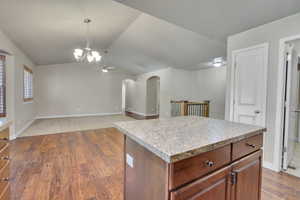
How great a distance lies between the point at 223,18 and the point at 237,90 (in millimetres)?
1337

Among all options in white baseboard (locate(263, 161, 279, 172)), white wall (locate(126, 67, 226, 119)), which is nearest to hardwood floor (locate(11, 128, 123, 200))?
white baseboard (locate(263, 161, 279, 172))

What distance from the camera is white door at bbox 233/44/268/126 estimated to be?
263 centimetres

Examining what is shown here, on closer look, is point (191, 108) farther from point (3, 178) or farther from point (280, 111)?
point (3, 178)

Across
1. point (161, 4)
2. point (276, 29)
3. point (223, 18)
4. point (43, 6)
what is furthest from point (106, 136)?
point (276, 29)

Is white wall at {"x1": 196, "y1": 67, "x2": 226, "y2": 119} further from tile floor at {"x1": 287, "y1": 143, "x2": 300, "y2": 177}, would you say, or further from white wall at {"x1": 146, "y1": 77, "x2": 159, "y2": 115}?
tile floor at {"x1": 287, "y1": 143, "x2": 300, "y2": 177}

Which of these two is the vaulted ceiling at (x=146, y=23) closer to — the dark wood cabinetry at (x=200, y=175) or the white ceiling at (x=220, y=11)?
the white ceiling at (x=220, y=11)

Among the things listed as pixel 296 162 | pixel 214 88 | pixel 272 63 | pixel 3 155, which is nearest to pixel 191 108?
pixel 214 88

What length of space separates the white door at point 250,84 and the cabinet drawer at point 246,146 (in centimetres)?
158

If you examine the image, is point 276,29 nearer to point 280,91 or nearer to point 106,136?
point 280,91

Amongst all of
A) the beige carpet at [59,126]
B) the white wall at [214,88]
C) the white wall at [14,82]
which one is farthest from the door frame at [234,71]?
the white wall at [14,82]

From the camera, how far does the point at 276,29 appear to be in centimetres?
245

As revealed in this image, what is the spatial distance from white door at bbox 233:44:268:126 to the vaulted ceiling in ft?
1.61

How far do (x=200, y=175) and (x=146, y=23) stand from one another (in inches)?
156

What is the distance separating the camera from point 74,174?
7.79ft
